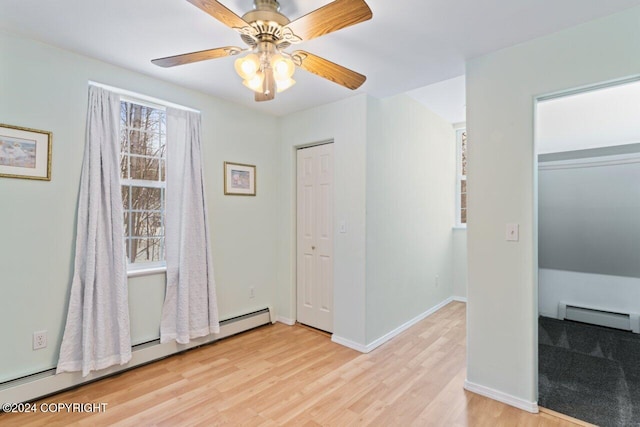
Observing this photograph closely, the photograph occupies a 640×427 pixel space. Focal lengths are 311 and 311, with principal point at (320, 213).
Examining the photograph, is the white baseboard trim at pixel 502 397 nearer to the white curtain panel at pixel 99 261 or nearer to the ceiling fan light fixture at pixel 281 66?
the ceiling fan light fixture at pixel 281 66

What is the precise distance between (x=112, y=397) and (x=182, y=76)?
8.36 feet

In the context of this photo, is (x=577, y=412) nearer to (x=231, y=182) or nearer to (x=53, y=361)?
(x=231, y=182)

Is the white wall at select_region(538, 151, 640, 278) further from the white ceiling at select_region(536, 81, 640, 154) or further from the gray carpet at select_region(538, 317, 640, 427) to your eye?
the gray carpet at select_region(538, 317, 640, 427)

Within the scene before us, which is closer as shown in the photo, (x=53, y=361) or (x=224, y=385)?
(x=53, y=361)

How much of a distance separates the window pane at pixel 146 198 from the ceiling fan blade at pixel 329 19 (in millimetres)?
2033

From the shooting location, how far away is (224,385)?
2.38m

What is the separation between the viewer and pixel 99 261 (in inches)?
93.7

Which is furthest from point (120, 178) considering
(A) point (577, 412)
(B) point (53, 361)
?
(A) point (577, 412)

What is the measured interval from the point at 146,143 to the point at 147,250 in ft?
3.25

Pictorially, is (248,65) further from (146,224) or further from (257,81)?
(146,224)

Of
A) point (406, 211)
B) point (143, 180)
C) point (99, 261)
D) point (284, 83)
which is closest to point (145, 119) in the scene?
point (143, 180)

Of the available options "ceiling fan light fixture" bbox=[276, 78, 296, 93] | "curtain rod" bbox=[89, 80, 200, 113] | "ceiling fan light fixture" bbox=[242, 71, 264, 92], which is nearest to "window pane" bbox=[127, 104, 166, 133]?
"curtain rod" bbox=[89, 80, 200, 113]

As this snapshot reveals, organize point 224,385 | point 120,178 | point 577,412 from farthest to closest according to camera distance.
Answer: point 120,178 → point 224,385 → point 577,412

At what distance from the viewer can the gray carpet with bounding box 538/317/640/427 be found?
6.49 feet
